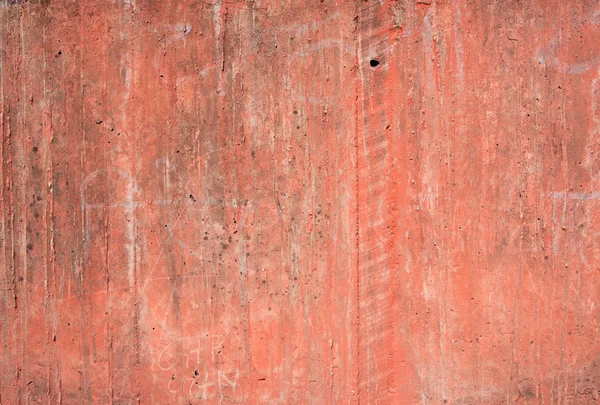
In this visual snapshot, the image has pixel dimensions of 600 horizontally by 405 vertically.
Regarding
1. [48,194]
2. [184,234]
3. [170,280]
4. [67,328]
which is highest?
[48,194]

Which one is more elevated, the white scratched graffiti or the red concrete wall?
the red concrete wall

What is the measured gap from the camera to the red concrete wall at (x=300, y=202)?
3531mm

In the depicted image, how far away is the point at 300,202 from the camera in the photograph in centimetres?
359

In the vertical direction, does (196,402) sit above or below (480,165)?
below

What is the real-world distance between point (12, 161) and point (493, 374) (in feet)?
13.2

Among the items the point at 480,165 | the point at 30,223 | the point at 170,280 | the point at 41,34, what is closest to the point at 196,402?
the point at 170,280

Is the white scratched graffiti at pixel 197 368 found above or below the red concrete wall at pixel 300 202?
below

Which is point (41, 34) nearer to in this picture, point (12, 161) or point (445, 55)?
point (12, 161)

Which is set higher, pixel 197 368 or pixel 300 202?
pixel 300 202

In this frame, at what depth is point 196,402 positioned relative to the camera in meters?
3.66

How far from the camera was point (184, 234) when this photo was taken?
3.63 meters

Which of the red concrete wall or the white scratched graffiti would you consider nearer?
the red concrete wall

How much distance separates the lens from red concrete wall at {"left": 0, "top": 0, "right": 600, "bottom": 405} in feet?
11.6

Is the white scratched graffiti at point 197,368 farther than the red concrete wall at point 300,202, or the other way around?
the white scratched graffiti at point 197,368
